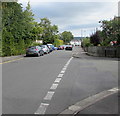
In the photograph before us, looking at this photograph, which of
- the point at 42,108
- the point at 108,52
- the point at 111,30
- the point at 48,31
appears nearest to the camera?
the point at 42,108

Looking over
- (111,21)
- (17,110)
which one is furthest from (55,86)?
(111,21)

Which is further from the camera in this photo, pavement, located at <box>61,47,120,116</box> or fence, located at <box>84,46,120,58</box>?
fence, located at <box>84,46,120,58</box>

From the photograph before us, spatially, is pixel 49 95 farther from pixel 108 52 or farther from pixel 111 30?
pixel 111 30

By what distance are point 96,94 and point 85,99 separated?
0.71 m

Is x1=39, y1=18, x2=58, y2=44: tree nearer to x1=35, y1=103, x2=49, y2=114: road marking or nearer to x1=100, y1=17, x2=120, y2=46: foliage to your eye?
x1=100, y1=17, x2=120, y2=46: foliage

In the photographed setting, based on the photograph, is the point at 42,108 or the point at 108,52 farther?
the point at 108,52

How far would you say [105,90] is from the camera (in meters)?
6.74

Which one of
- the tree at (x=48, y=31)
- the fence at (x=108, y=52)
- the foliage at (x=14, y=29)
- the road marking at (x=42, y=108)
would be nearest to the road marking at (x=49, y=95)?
the road marking at (x=42, y=108)

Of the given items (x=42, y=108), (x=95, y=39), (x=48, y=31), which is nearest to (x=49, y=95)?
(x=42, y=108)

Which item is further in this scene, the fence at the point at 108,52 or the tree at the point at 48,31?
the tree at the point at 48,31

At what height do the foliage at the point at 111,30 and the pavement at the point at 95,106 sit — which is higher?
the foliage at the point at 111,30

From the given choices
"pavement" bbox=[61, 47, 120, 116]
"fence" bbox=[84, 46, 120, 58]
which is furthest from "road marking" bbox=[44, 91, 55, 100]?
"fence" bbox=[84, 46, 120, 58]

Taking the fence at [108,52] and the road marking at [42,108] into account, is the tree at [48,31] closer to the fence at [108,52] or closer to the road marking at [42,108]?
the fence at [108,52]

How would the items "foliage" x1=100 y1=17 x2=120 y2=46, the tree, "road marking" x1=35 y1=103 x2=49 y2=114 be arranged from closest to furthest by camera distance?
"road marking" x1=35 y1=103 x2=49 y2=114 → "foliage" x1=100 y1=17 x2=120 y2=46 → the tree
